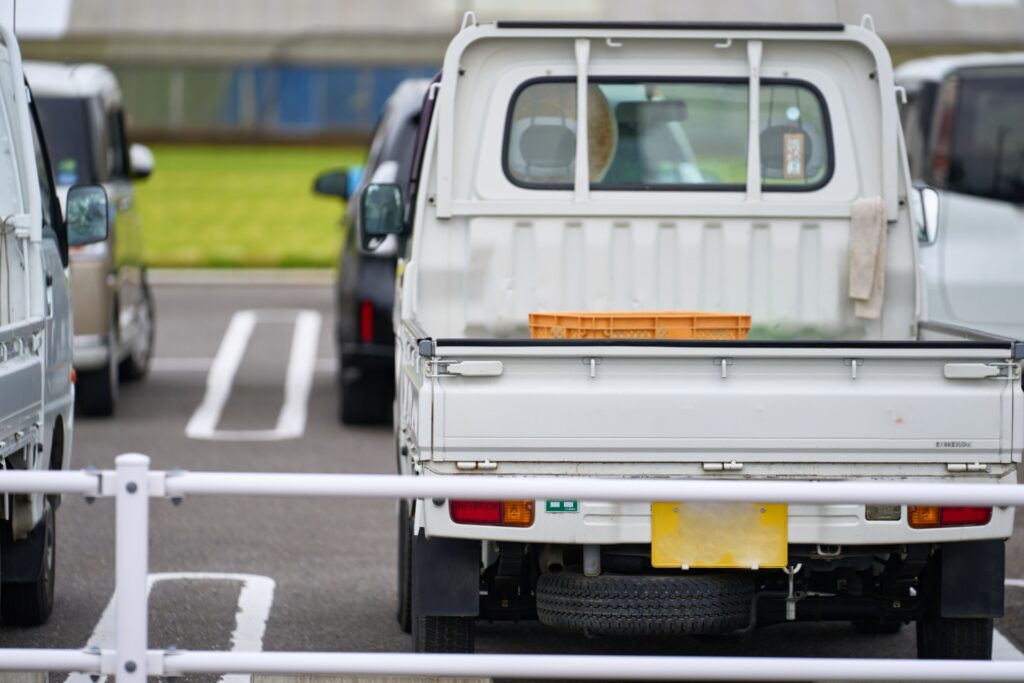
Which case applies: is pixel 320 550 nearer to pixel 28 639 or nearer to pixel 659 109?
pixel 28 639

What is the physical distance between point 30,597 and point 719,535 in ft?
9.57

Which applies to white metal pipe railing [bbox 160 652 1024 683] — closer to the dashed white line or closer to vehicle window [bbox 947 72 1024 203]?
the dashed white line

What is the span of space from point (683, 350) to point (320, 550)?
11.8 ft

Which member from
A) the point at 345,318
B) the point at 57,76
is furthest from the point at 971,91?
the point at 57,76

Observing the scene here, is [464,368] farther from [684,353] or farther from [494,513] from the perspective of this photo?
[684,353]

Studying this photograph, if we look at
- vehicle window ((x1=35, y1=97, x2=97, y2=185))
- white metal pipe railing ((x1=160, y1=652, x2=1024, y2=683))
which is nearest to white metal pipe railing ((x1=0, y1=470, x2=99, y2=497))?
white metal pipe railing ((x1=160, y1=652, x2=1024, y2=683))

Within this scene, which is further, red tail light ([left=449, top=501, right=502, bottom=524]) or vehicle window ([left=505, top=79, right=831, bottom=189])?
vehicle window ([left=505, top=79, right=831, bottom=189])

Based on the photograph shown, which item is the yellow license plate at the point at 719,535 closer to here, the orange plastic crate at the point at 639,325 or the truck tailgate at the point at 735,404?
the truck tailgate at the point at 735,404

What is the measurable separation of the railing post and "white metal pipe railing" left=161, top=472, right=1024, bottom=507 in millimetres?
60

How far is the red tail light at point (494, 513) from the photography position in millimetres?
5227

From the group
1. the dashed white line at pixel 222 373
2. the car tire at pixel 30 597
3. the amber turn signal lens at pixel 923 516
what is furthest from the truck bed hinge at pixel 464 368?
the dashed white line at pixel 222 373

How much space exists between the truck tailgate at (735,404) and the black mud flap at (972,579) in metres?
0.32

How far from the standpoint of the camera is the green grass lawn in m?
23.5

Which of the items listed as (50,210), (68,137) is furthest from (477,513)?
(68,137)
